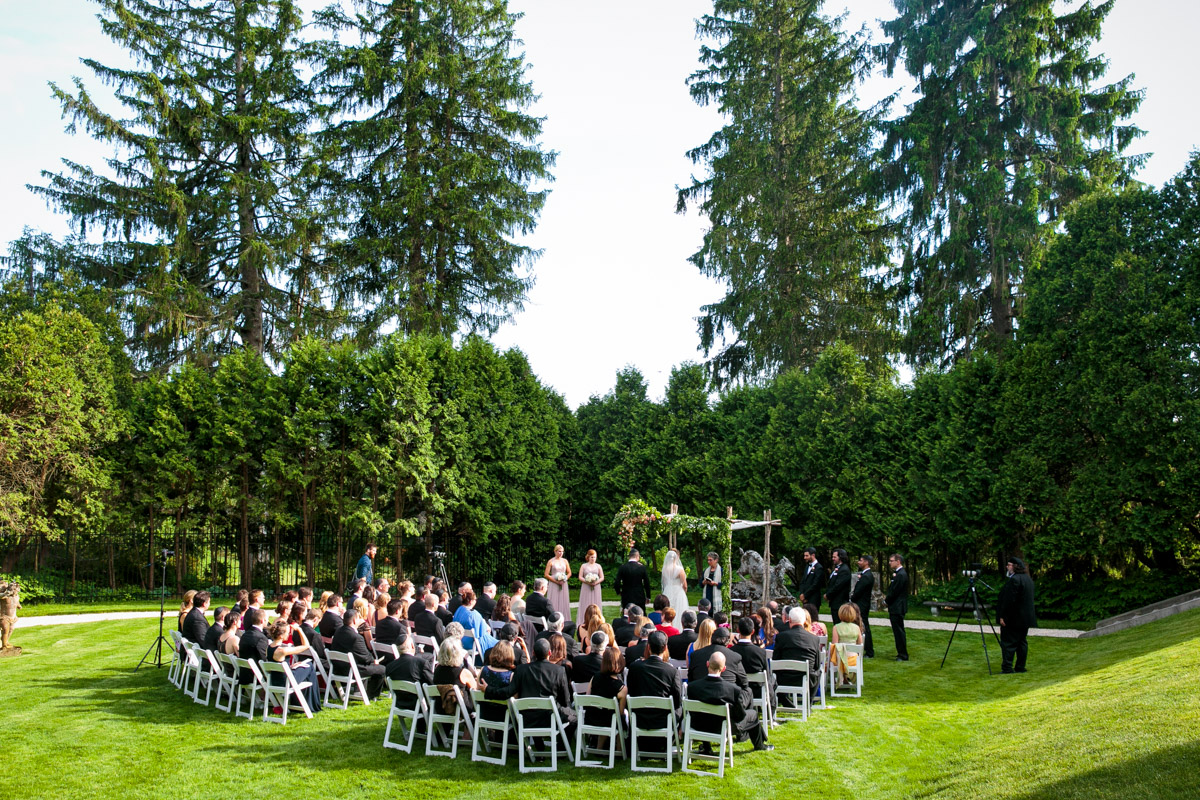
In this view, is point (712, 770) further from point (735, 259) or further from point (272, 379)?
point (735, 259)

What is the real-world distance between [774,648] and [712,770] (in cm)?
243

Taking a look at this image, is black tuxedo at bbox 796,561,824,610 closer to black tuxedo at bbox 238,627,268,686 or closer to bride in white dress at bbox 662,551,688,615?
bride in white dress at bbox 662,551,688,615

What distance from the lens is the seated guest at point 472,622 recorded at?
10.6 m

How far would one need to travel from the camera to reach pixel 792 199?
1131 inches

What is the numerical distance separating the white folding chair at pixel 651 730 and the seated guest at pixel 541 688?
2.01ft

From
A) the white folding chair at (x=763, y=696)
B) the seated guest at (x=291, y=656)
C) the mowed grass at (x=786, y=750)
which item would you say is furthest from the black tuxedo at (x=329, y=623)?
the white folding chair at (x=763, y=696)

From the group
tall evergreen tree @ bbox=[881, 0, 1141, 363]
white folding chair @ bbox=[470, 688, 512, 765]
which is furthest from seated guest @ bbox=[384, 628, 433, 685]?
tall evergreen tree @ bbox=[881, 0, 1141, 363]

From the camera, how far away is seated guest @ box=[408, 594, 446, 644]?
1091cm

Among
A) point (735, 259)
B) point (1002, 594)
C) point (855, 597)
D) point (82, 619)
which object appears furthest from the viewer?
point (735, 259)

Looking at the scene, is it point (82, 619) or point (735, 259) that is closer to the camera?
point (82, 619)

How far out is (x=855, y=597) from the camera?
1327 centimetres

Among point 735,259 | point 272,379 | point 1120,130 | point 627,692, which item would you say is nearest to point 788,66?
point 735,259

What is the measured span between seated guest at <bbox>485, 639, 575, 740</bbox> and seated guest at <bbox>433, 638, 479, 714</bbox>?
19.1 inches

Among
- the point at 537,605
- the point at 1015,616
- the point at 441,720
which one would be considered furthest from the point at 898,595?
the point at 441,720
